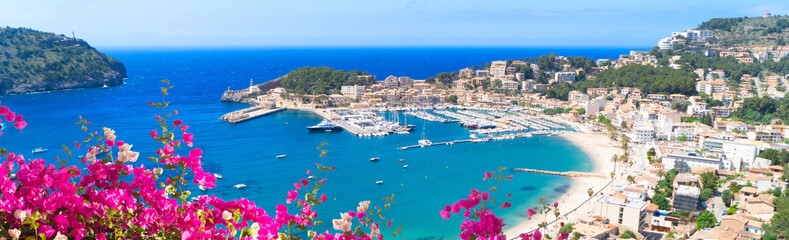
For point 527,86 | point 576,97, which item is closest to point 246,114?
point 527,86

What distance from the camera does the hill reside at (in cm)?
4009

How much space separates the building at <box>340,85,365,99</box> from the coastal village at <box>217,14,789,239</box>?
127 mm

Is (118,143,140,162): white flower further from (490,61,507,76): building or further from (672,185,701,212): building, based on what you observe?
(490,61,507,76): building

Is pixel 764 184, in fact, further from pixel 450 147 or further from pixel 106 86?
pixel 106 86

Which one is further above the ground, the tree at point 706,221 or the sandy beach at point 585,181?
the tree at point 706,221

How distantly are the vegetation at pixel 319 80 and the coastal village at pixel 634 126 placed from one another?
1.85 feet

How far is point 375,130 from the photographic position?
75.8ft

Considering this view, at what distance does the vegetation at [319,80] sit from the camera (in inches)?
1353

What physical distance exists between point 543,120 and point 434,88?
10124mm

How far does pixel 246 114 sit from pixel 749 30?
130 ft

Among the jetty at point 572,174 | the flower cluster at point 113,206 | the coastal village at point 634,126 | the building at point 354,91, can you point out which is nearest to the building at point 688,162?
the coastal village at point 634,126

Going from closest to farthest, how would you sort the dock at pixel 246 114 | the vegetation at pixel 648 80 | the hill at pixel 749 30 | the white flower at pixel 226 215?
the white flower at pixel 226 215
the dock at pixel 246 114
the vegetation at pixel 648 80
the hill at pixel 749 30

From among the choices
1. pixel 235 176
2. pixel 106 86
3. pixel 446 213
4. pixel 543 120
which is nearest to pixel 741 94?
pixel 543 120

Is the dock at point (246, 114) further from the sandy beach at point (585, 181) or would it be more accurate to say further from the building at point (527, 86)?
the building at point (527, 86)
